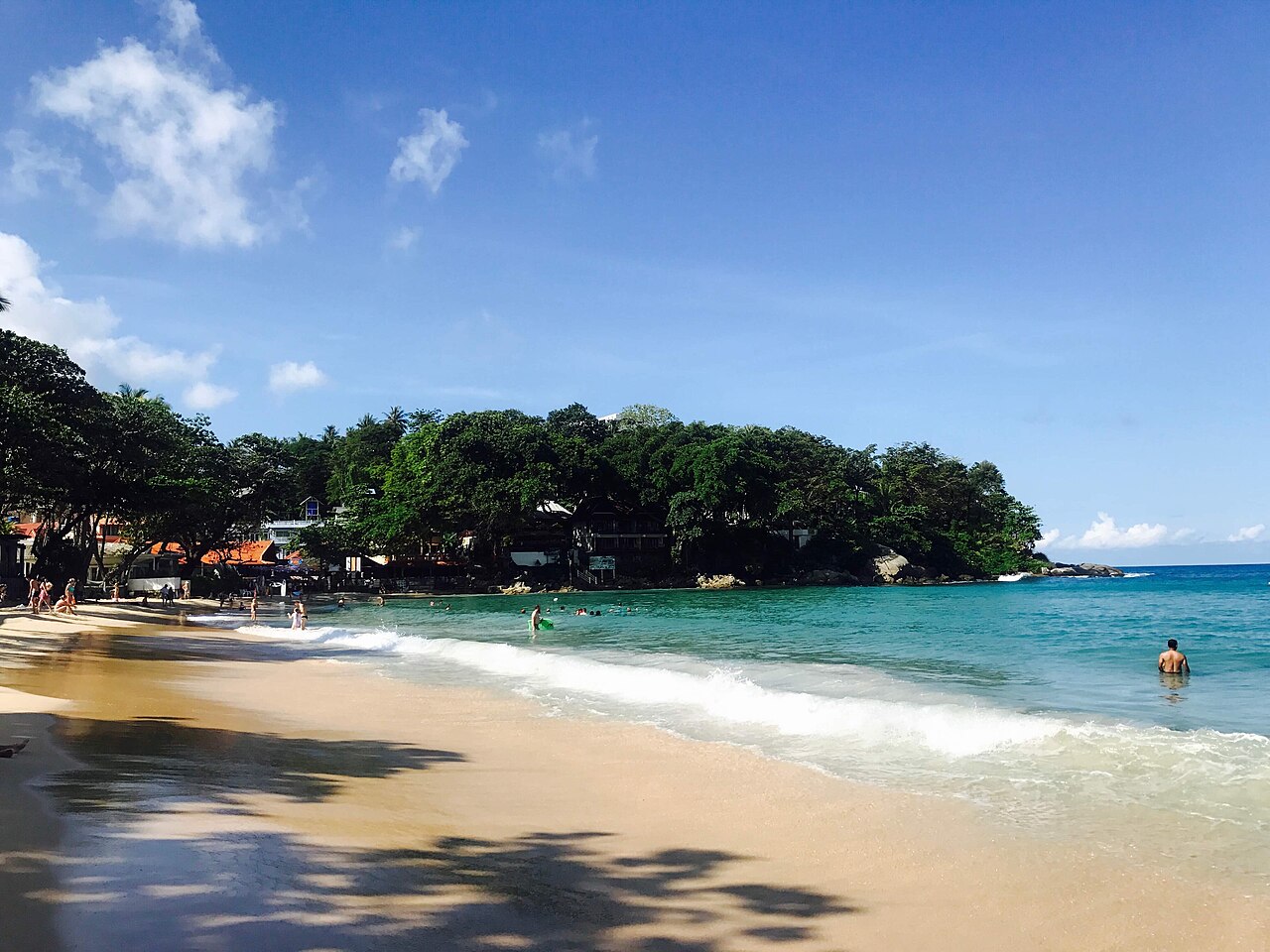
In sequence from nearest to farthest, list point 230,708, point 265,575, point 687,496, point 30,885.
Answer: point 30,885 < point 230,708 < point 265,575 < point 687,496

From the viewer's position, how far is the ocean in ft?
23.7

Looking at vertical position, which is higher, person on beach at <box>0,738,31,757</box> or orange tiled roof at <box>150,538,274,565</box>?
orange tiled roof at <box>150,538,274,565</box>

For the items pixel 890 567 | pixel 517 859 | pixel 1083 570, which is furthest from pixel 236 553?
pixel 1083 570

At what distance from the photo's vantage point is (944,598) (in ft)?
172

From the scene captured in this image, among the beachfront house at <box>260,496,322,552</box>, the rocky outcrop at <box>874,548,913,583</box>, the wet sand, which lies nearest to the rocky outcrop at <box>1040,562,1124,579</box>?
the rocky outcrop at <box>874,548,913,583</box>

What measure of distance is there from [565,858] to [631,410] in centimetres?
9608

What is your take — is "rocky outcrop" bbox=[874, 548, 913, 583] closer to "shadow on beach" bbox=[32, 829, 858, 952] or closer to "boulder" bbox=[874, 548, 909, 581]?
"boulder" bbox=[874, 548, 909, 581]

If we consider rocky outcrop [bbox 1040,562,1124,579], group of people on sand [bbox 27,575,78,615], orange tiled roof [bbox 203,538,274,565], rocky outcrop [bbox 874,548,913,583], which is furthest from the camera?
rocky outcrop [bbox 1040,562,1124,579]

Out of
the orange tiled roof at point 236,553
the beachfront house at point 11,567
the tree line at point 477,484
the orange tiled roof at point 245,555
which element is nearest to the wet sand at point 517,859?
the tree line at point 477,484

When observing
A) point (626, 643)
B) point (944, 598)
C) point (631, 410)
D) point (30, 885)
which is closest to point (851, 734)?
point (30, 885)

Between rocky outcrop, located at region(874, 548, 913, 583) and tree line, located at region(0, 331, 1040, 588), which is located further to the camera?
rocky outcrop, located at region(874, 548, 913, 583)

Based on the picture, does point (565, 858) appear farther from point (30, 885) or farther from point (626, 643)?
point (626, 643)

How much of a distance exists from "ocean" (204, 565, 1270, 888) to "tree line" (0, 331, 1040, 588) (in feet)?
53.4

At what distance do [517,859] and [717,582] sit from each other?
65665mm
